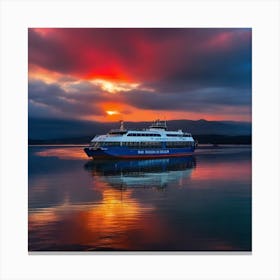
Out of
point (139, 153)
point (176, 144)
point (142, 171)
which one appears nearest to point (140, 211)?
point (142, 171)

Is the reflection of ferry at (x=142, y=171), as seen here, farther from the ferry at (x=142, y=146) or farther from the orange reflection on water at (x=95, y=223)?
the orange reflection on water at (x=95, y=223)

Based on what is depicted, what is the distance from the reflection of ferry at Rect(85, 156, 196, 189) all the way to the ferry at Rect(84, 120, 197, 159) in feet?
0.58

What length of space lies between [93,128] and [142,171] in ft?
4.21

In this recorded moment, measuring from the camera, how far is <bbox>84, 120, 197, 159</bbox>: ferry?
745cm

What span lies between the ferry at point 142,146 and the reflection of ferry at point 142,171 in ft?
0.58

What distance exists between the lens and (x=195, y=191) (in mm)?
5887

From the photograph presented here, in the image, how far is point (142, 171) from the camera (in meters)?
6.95

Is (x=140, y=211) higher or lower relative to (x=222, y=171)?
lower
